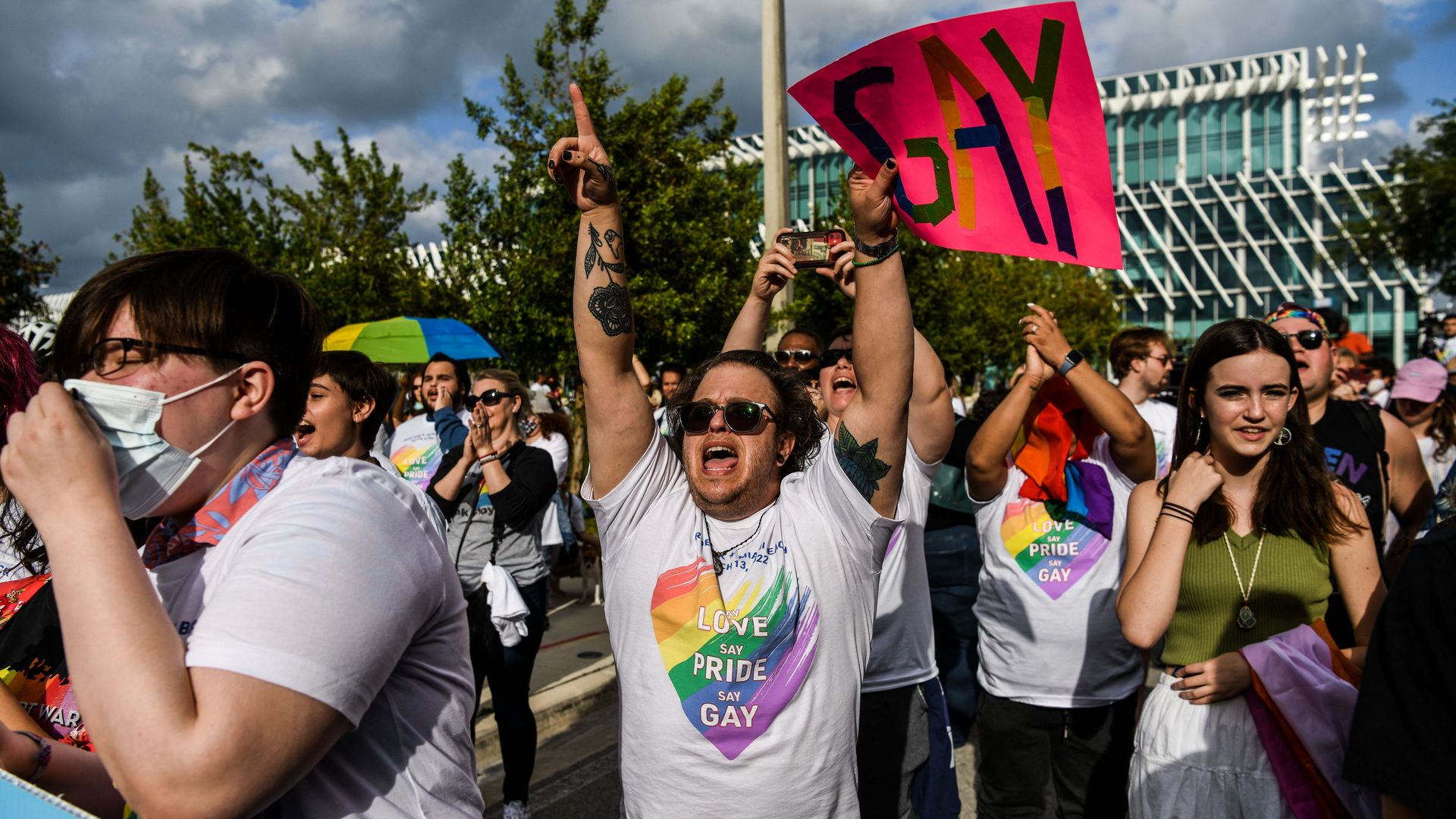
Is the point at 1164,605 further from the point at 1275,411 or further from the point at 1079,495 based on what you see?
the point at 1079,495

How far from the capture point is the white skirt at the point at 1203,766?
251cm

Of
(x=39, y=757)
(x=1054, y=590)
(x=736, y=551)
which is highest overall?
(x=736, y=551)

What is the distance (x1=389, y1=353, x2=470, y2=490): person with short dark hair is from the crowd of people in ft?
0.31

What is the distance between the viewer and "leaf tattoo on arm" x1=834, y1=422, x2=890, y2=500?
232cm

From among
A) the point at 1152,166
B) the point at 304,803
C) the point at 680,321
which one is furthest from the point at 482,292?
the point at 1152,166

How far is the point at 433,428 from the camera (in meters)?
5.47

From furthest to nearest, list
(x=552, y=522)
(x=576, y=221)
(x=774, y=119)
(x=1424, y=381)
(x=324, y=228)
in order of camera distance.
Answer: (x=324, y=228)
(x=576, y=221)
(x=774, y=119)
(x=1424, y=381)
(x=552, y=522)

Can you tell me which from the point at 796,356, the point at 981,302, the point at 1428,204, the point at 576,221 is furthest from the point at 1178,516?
the point at 981,302

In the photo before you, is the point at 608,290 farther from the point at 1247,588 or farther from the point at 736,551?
the point at 1247,588

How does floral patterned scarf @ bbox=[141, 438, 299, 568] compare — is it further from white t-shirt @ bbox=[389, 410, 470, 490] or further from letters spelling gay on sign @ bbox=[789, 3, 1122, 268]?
white t-shirt @ bbox=[389, 410, 470, 490]

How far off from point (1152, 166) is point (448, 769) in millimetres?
82751

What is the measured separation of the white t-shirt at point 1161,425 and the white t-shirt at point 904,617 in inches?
97.2

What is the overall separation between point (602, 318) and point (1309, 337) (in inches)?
128

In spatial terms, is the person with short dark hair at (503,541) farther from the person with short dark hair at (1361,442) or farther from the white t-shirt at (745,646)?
the person with short dark hair at (1361,442)
